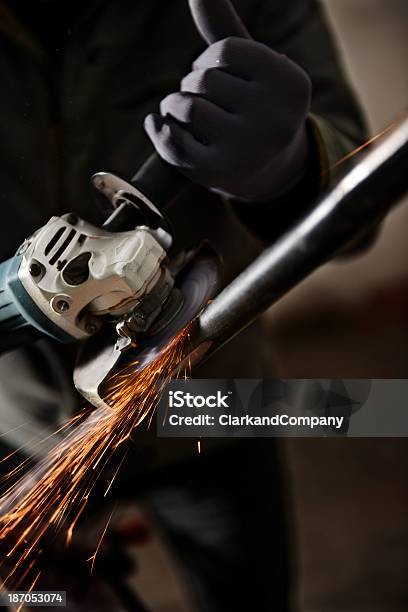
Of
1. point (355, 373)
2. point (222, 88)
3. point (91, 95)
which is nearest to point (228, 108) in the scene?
point (222, 88)

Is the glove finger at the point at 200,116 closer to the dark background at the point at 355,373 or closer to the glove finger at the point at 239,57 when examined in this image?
the glove finger at the point at 239,57

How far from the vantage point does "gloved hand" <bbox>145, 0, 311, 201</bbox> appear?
48cm

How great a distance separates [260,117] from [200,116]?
0.16ft

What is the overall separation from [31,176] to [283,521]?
47cm

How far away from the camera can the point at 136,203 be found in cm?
46

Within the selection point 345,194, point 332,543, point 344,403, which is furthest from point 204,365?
point 332,543

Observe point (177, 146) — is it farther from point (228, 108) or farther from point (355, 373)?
point (355, 373)

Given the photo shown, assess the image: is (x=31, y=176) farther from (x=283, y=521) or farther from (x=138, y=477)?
(x=283, y=521)

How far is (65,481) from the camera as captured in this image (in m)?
0.57

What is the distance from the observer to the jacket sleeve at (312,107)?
0.53 metres

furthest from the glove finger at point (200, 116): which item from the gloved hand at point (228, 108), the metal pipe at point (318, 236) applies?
the metal pipe at point (318, 236)

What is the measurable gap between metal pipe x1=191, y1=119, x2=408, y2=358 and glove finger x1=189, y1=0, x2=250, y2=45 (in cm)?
15

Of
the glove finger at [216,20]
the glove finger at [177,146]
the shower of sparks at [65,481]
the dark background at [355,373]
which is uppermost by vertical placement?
the glove finger at [216,20]

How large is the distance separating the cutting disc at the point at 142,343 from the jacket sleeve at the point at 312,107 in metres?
0.10
